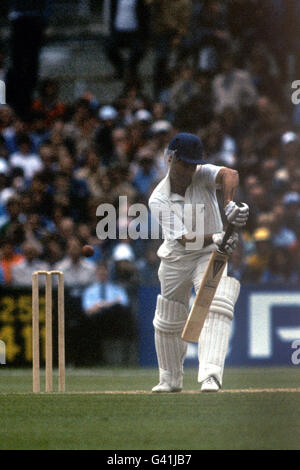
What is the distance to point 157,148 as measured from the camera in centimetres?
1552

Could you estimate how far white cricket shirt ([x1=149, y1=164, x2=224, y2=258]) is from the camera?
9453 mm

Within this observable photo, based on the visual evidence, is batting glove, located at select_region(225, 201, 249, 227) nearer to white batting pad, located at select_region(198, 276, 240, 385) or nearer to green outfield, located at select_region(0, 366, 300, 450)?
white batting pad, located at select_region(198, 276, 240, 385)

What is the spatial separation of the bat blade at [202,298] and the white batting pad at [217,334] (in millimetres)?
117

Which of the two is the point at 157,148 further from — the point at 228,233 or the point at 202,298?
the point at 228,233

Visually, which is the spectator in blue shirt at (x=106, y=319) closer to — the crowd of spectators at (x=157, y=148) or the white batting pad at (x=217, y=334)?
the crowd of spectators at (x=157, y=148)

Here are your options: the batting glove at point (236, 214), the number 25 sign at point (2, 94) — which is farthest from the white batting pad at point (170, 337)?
the number 25 sign at point (2, 94)

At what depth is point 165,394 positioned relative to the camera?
9.47m

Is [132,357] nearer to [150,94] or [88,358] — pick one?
[88,358]

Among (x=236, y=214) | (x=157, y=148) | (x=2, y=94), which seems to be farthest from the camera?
(x=2, y=94)

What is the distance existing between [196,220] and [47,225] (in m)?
5.71

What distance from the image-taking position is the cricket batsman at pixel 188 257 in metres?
9.30

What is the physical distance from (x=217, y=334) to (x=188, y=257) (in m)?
0.63

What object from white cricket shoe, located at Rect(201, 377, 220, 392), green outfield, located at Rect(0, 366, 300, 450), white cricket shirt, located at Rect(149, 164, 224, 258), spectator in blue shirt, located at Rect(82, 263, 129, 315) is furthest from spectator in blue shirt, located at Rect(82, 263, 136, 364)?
white cricket shoe, located at Rect(201, 377, 220, 392)

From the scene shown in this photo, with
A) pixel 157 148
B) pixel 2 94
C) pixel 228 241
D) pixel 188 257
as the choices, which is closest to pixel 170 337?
pixel 188 257
